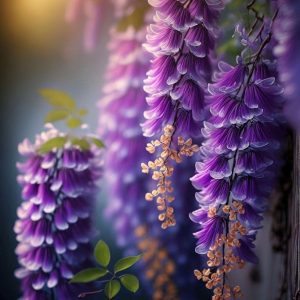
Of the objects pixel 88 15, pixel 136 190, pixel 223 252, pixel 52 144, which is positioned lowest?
pixel 223 252

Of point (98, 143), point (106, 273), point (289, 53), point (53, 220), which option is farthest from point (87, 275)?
point (289, 53)

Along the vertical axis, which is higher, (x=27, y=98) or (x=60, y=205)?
(x=27, y=98)

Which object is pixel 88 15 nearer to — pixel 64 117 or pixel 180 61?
pixel 64 117

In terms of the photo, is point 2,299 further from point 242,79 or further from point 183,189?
point 242,79

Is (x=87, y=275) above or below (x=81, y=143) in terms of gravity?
below

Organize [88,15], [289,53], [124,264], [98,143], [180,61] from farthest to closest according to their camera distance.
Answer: [88,15], [98,143], [124,264], [180,61], [289,53]

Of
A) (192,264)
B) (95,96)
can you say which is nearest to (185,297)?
(192,264)

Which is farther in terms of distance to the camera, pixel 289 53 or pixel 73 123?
pixel 73 123

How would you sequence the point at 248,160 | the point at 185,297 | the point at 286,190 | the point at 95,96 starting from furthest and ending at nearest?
1. the point at 95,96
2. the point at 185,297
3. the point at 286,190
4. the point at 248,160
